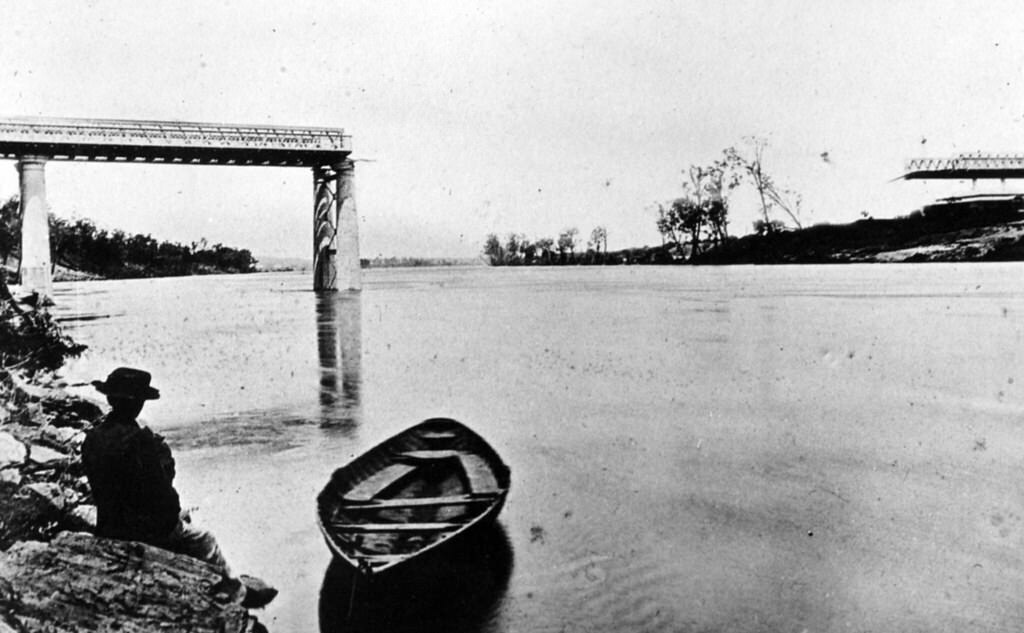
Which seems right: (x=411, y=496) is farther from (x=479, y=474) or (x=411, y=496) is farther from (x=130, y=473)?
(x=130, y=473)

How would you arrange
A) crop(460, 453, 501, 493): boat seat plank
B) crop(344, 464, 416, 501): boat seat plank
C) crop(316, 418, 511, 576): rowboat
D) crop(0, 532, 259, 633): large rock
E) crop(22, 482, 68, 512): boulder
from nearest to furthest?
1. crop(0, 532, 259, 633): large rock
2. crop(22, 482, 68, 512): boulder
3. crop(316, 418, 511, 576): rowboat
4. crop(344, 464, 416, 501): boat seat plank
5. crop(460, 453, 501, 493): boat seat plank

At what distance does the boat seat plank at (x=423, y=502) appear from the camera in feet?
26.1

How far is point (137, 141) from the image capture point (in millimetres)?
28969

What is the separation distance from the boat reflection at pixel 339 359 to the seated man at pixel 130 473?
7712 mm

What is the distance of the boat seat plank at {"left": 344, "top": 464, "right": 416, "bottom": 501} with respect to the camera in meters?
8.23

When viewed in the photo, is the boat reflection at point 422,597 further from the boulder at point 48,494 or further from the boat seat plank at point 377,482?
the boulder at point 48,494

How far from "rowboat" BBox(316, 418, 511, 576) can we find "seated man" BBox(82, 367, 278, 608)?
129 cm

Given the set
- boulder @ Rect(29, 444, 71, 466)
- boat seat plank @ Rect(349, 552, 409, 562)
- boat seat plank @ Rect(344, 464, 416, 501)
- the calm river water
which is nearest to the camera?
boat seat plank @ Rect(349, 552, 409, 562)

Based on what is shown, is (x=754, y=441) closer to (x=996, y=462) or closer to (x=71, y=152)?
(x=996, y=462)

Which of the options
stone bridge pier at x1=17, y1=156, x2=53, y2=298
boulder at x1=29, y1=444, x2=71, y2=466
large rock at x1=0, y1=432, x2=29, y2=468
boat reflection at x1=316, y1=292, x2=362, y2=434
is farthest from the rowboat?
stone bridge pier at x1=17, y1=156, x2=53, y2=298

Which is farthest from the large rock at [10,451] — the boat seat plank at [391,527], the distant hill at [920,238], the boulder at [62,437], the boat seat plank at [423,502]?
the distant hill at [920,238]

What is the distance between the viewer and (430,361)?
22.9 m

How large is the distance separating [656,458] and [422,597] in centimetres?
630

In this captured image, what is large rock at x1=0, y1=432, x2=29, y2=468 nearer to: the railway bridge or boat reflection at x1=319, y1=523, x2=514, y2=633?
boat reflection at x1=319, y1=523, x2=514, y2=633
